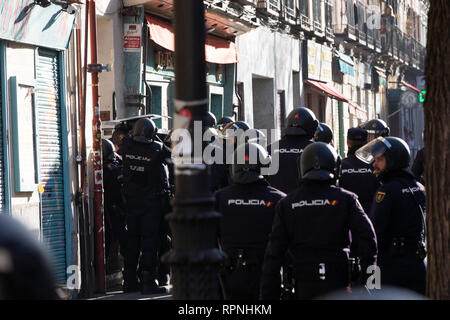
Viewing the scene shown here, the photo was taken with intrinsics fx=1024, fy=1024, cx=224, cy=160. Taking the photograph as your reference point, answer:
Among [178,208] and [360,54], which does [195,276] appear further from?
[360,54]

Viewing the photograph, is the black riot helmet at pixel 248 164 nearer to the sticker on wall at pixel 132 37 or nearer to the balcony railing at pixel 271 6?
the sticker on wall at pixel 132 37

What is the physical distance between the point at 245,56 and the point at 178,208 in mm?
18714

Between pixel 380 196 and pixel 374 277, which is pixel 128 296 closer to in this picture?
pixel 380 196

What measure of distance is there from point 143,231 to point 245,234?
17.5 feet

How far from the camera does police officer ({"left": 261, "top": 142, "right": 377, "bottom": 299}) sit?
6.38m

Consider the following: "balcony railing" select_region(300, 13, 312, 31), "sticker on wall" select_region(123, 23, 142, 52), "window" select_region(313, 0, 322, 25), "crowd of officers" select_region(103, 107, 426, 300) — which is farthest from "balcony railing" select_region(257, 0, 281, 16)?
"crowd of officers" select_region(103, 107, 426, 300)

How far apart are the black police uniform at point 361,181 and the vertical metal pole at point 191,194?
622 centimetres

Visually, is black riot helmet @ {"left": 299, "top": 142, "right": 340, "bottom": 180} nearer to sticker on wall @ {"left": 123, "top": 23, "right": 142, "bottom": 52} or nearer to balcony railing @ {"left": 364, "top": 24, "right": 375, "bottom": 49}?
sticker on wall @ {"left": 123, "top": 23, "right": 142, "bottom": 52}

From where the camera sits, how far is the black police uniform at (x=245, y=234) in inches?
286

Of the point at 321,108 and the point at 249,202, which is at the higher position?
the point at 321,108

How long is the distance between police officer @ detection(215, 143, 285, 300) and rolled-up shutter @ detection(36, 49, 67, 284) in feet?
17.3

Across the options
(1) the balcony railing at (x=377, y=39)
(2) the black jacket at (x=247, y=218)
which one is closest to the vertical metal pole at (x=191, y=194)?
(2) the black jacket at (x=247, y=218)

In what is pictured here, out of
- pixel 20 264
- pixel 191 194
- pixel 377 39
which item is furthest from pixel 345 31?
pixel 20 264

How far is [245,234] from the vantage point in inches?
289
